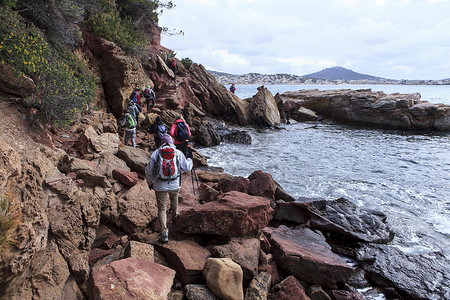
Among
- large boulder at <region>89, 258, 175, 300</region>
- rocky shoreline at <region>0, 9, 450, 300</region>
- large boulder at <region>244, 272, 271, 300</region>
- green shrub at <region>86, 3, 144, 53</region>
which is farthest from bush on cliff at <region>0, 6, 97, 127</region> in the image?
large boulder at <region>244, 272, 271, 300</region>

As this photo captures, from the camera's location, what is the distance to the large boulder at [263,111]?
2916 centimetres

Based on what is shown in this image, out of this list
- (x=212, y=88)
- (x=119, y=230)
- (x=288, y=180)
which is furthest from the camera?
(x=212, y=88)

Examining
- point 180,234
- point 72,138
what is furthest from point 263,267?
point 72,138

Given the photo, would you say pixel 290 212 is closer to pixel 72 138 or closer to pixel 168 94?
pixel 72 138

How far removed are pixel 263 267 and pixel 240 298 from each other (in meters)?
1.25

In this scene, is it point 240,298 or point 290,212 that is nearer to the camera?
point 240,298

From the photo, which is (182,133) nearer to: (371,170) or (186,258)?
(186,258)

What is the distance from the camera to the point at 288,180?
13117mm

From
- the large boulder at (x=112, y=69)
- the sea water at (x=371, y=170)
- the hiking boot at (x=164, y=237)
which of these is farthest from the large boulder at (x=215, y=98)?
the hiking boot at (x=164, y=237)

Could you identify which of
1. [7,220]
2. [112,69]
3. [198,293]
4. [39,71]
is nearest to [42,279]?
[7,220]

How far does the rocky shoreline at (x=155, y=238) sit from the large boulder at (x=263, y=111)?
63.8 ft

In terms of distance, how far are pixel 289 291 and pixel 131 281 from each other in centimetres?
281

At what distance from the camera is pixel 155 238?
216 inches

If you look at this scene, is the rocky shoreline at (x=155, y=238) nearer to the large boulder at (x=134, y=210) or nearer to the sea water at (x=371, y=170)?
the large boulder at (x=134, y=210)
